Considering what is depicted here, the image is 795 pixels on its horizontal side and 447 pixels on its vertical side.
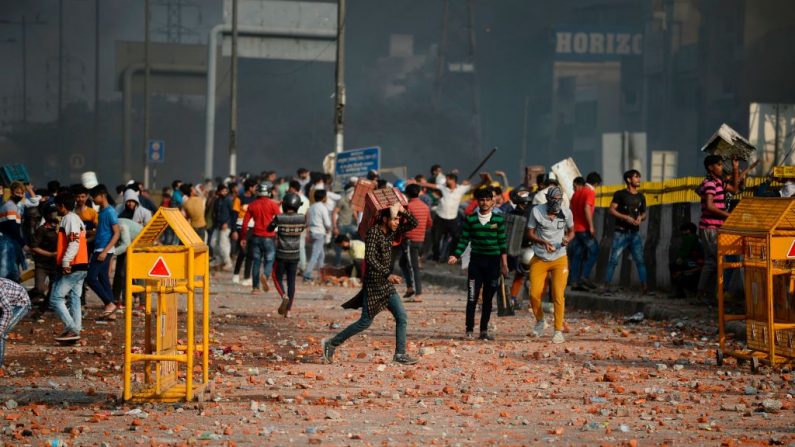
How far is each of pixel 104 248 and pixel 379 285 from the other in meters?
4.87

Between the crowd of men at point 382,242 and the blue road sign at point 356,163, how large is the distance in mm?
3872

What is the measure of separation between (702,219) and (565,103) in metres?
82.8

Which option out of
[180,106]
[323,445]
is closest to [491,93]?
[180,106]

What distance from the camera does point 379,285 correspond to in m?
12.1

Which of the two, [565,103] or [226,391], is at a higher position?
[565,103]

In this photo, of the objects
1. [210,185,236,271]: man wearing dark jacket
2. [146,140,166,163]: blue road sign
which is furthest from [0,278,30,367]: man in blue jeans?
[146,140,166,163]: blue road sign

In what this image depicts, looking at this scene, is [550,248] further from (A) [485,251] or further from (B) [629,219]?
(B) [629,219]

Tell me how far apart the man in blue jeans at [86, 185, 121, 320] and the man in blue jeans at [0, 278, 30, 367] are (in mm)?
4760

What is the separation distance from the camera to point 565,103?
97375 mm

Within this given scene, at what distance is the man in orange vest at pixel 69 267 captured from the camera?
13523 mm

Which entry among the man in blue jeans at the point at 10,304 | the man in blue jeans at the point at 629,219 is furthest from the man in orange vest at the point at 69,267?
the man in blue jeans at the point at 629,219

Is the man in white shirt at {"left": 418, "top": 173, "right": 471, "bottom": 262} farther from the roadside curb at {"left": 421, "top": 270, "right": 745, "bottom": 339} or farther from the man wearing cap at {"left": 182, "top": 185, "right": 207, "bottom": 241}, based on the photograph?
the roadside curb at {"left": 421, "top": 270, "right": 745, "bottom": 339}

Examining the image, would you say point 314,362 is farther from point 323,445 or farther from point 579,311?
point 579,311

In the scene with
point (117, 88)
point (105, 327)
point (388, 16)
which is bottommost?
point (105, 327)
